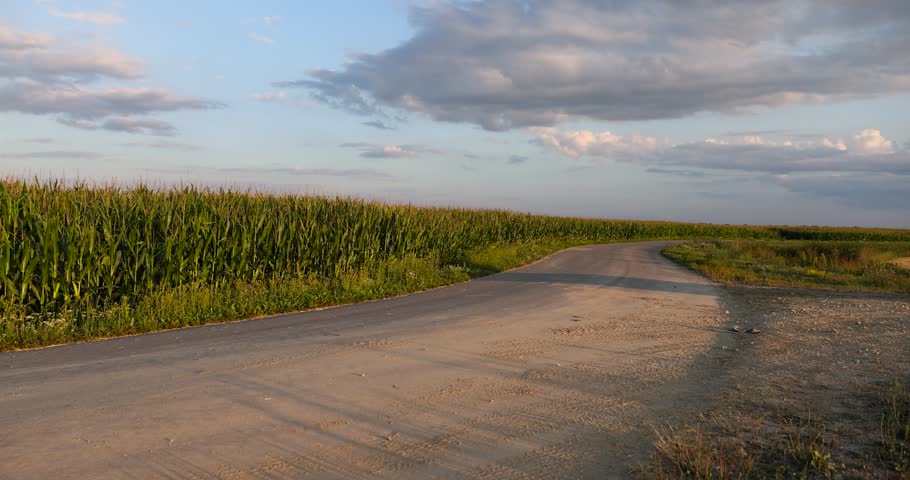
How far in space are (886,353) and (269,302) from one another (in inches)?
431

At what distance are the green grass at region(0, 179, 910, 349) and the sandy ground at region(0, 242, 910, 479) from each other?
48.3 inches

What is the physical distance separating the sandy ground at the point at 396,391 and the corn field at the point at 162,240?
2455mm

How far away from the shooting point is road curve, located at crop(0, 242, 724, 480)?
4.79 m

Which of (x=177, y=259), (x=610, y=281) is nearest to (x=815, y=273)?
(x=610, y=281)

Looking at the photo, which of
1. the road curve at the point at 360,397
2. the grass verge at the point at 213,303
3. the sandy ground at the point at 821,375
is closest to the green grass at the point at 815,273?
the sandy ground at the point at 821,375

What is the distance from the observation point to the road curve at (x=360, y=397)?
479 cm

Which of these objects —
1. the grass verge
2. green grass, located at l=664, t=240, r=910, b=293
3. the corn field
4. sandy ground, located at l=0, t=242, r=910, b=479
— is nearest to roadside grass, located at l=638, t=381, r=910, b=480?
sandy ground, located at l=0, t=242, r=910, b=479

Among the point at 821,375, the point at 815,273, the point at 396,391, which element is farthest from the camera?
the point at 815,273

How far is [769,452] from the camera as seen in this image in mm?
4863

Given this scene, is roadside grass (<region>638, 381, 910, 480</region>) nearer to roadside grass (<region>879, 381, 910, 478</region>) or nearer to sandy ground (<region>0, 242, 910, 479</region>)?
roadside grass (<region>879, 381, 910, 478</region>)

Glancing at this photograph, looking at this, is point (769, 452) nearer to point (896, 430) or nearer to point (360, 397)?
point (896, 430)

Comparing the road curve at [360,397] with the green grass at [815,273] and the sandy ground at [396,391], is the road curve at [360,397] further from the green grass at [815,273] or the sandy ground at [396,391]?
the green grass at [815,273]

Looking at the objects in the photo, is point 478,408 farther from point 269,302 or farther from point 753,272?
point 753,272

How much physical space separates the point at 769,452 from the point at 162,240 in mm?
12077
